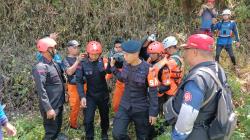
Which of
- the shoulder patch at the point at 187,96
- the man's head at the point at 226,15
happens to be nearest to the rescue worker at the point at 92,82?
the shoulder patch at the point at 187,96

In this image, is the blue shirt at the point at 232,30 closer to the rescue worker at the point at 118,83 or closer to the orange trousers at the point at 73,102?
the rescue worker at the point at 118,83

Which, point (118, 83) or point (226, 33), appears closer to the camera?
point (118, 83)

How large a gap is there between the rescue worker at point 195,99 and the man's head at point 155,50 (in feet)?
8.86

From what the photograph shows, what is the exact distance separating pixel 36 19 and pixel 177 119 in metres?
7.43

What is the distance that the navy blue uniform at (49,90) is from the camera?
20.1 ft

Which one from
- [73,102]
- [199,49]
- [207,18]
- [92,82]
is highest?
[207,18]

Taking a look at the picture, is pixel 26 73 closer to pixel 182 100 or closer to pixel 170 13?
pixel 170 13

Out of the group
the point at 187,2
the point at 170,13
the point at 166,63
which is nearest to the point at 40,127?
the point at 166,63

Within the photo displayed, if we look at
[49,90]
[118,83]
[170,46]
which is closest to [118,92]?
[118,83]

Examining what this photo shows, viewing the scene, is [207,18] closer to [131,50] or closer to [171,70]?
[171,70]

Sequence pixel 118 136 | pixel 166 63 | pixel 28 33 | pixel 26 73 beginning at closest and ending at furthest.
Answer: pixel 118 136, pixel 166 63, pixel 26 73, pixel 28 33

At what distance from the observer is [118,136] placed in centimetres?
604

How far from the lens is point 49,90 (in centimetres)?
638

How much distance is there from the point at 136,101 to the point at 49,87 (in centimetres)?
145
